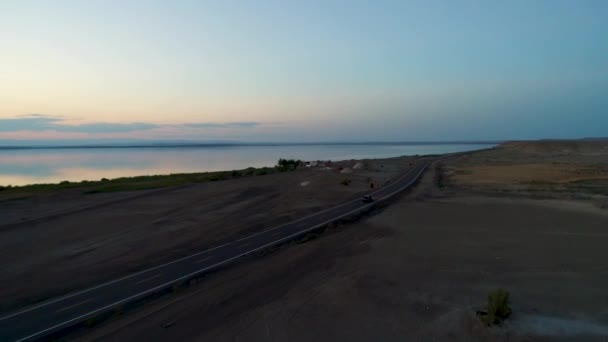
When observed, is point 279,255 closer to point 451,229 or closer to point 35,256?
point 451,229

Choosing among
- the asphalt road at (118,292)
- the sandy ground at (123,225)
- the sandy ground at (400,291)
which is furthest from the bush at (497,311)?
the sandy ground at (123,225)

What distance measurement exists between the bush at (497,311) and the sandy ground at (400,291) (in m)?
0.26

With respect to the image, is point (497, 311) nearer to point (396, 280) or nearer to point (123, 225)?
point (396, 280)

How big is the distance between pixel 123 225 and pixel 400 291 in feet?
65.1

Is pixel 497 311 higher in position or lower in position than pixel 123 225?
higher

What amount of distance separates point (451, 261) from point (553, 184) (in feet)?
93.9

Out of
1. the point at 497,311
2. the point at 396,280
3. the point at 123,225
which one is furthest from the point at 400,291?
the point at 123,225

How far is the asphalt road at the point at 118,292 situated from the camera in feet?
37.0

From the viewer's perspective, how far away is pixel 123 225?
2541cm

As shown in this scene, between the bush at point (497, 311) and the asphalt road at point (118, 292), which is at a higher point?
the bush at point (497, 311)

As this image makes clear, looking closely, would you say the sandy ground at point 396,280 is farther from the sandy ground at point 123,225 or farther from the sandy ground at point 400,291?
the sandy ground at point 123,225

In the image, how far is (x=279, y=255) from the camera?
17.2 metres

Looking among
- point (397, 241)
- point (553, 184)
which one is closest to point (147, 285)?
point (397, 241)

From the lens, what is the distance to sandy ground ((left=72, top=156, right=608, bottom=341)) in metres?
10.3
